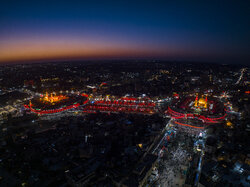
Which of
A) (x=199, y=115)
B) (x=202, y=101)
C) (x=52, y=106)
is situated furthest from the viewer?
(x=202, y=101)

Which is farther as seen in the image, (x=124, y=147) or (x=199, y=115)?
(x=199, y=115)

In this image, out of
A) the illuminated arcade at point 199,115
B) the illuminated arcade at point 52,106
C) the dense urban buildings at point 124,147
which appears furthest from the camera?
the illuminated arcade at point 52,106

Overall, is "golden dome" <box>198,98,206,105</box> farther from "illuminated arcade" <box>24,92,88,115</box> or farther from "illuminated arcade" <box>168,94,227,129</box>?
"illuminated arcade" <box>24,92,88,115</box>

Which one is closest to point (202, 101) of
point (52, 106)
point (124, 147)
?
point (124, 147)

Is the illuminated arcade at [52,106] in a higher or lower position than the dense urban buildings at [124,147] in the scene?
higher

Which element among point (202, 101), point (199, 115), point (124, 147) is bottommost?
point (124, 147)

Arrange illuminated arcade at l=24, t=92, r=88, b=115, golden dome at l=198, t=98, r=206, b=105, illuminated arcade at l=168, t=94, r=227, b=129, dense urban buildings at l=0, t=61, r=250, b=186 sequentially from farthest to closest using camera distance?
golden dome at l=198, t=98, r=206, b=105 < illuminated arcade at l=24, t=92, r=88, b=115 < illuminated arcade at l=168, t=94, r=227, b=129 < dense urban buildings at l=0, t=61, r=250, b=186

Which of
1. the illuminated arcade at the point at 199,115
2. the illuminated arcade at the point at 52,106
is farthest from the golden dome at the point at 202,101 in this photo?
the illuminated arcade at the point at 52,106

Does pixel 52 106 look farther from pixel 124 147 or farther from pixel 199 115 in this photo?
pixel 199 115

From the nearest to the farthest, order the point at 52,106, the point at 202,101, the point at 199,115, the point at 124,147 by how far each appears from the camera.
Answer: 1. the point at 124,147
2. the point at 199,115
3. the point at 52,106
4. the point at 202,101

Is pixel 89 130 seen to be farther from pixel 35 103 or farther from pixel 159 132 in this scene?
pixel 35 103

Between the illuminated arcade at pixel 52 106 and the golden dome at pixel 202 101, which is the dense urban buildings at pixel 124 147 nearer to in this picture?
the illuminated arcade at pixel 52 106

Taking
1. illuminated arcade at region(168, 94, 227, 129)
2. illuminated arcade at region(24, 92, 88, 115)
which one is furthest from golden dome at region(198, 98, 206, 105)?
illuminated arcade at region(24, 92, 88, 115)
